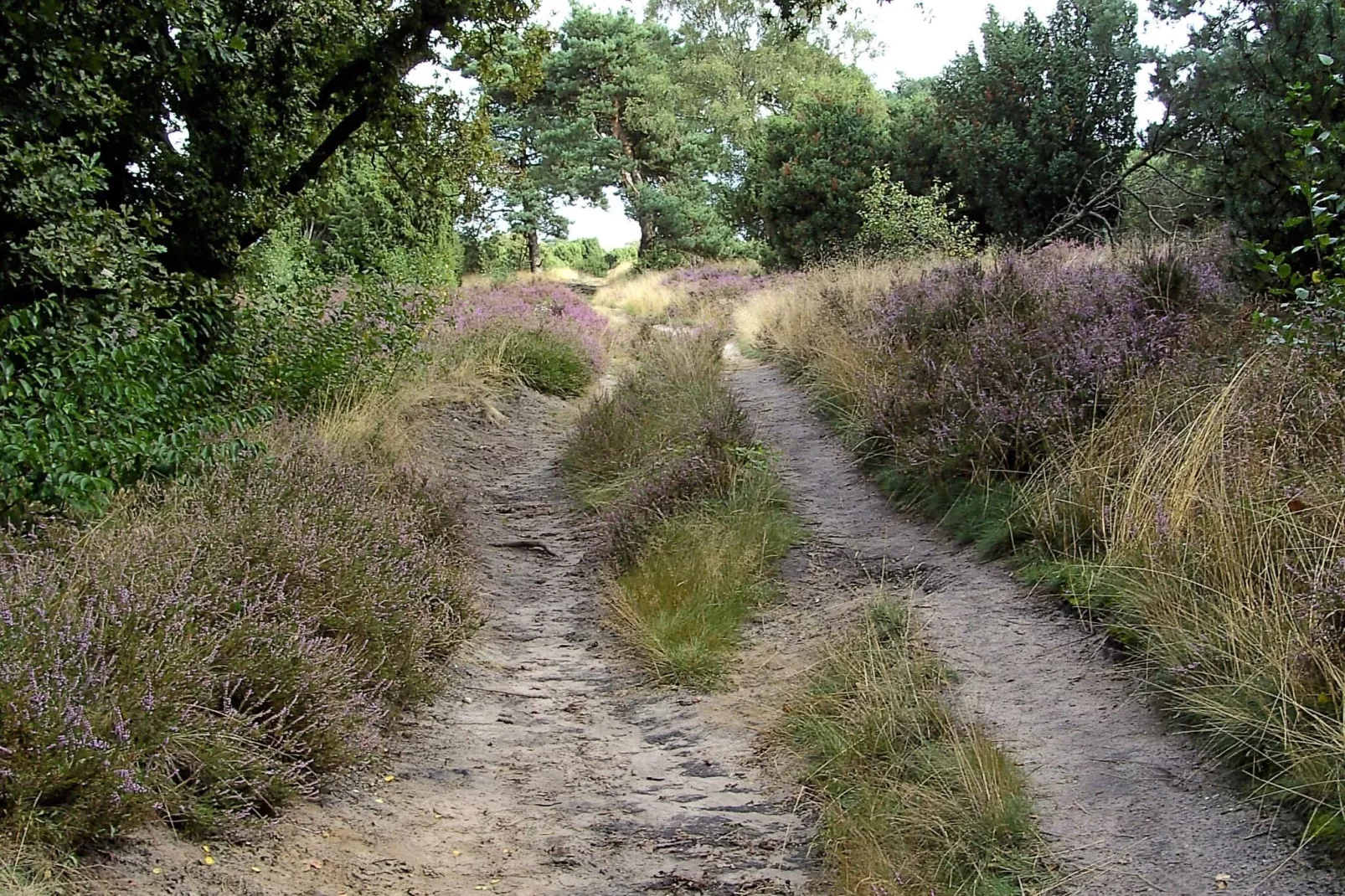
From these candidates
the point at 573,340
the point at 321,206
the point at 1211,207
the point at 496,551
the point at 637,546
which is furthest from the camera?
the point at 573,340

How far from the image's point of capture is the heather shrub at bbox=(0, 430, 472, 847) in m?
2.66

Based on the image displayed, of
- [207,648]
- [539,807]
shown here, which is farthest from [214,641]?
[539,807]

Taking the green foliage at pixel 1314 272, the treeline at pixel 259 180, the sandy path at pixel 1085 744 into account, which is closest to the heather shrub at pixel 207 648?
the treeline at pixel 259 180

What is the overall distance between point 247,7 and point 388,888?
606 cm

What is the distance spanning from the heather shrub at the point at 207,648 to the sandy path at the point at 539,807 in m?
0.17

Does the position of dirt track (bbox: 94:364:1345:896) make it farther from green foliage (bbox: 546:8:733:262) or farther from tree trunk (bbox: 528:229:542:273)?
tree trunk (bbox: 528:229:542:273)

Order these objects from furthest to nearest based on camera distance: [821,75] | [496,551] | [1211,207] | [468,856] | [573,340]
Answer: [821,75], [573,340], [1211,207], [496,551], [468,856]

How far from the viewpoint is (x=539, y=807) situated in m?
3.79

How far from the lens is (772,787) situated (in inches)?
152

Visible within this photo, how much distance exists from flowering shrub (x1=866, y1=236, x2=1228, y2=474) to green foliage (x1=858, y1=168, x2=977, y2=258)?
551 centimetres

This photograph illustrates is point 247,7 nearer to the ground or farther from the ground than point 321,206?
farther from the ground

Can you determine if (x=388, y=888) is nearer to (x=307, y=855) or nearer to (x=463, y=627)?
(x=307, y=855)

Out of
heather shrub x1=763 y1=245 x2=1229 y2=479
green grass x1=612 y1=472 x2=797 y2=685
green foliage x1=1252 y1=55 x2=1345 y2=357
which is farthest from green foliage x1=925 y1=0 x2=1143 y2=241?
green foliage x1=1252 y1=55 x2=1345 y2=357

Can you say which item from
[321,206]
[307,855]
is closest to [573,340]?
[321,206]
